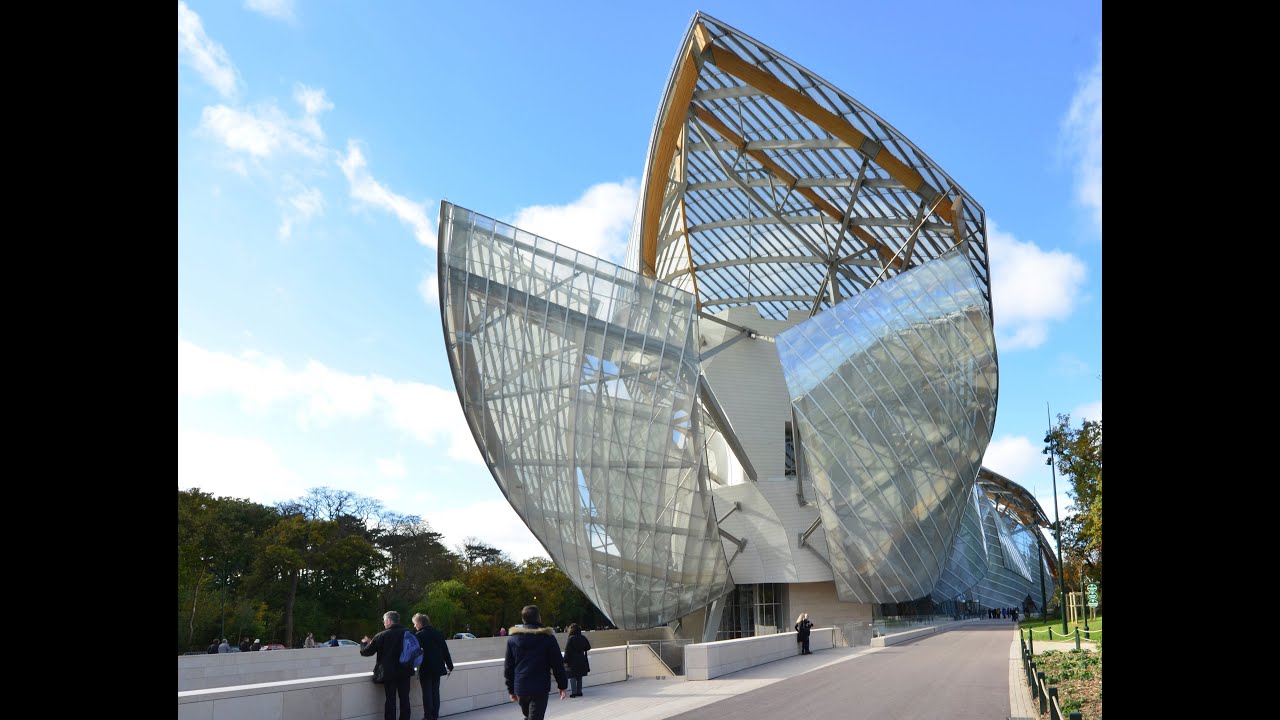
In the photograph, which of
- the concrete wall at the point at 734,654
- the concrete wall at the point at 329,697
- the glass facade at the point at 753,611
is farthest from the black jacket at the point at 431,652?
the glass facade at the point at 753,611

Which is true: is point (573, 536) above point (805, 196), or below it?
below

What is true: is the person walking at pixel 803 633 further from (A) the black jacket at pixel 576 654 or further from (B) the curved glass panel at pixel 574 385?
(A) the black jacket at pixel 576 654

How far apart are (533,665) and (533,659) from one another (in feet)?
0.19

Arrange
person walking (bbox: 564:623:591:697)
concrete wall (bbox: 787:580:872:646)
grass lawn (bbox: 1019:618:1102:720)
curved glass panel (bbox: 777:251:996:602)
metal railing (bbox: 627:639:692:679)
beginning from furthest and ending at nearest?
concrete wall (bbox: 787:580:872:646), curved glass panel (bbox: 777:251:996:602), metal railing (bbox: 627:639:692:679), person walking (bbox: 564:623:591:697), grass lawn (bbox: 1019:618:1102:720)

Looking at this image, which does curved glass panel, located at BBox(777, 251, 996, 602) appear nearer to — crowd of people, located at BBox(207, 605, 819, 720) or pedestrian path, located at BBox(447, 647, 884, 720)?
pedestrian path, located at BBox(447, 647, 884, 720)

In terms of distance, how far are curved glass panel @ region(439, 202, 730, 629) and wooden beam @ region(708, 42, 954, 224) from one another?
358 inches

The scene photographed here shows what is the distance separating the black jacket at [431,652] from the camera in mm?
12320

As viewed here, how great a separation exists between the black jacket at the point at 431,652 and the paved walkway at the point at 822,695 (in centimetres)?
154

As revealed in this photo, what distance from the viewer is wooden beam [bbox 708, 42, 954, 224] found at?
3525 centimetres

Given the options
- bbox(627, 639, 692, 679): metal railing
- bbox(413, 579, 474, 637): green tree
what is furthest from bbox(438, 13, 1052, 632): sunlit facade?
bbox(413, 579, 474, 637): green tree

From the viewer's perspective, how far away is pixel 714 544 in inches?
1500

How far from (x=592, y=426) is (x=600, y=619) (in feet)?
195
